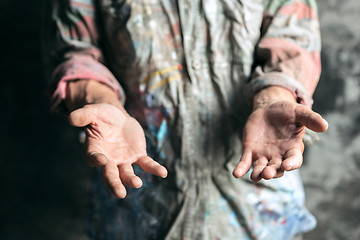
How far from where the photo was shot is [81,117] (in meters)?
0.60

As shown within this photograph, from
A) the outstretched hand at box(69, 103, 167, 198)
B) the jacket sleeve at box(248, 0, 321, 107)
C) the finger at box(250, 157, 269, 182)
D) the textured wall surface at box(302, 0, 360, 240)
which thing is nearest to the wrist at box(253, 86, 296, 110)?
the jacket sleeve at box(248, 0, 321, 107)

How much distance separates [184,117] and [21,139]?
2.04 feet

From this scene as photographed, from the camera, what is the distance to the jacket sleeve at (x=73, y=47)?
0.79 metres

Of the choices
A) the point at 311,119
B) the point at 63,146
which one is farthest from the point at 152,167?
the point at 63,146

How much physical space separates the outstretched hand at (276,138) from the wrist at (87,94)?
0.83ft

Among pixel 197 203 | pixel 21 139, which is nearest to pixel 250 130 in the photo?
pixel 197 203

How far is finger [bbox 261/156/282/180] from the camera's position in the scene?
56cm

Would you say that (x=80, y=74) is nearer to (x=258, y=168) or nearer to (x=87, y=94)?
(x=87, y=94)

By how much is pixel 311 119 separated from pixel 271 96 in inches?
5.2

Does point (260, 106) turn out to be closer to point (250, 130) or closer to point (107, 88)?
point (250, 130)

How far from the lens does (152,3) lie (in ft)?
2.54

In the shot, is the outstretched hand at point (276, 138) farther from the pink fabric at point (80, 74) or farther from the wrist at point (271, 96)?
the pink fabric at point (80, 74)

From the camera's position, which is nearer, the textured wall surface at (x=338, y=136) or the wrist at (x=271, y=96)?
the wrist at (x=271, y=96)

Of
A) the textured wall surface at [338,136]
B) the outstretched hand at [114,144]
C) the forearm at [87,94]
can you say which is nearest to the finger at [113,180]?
the outstretched hand at [114,144]
